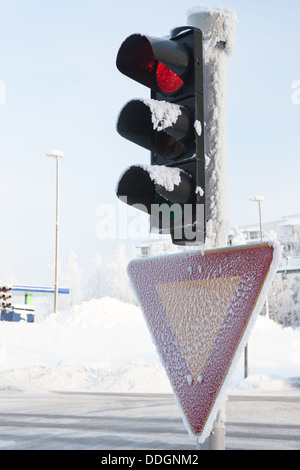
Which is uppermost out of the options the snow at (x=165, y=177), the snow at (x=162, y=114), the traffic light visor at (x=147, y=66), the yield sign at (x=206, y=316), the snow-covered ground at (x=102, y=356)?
the traffic light visor at (x=147, y=66)

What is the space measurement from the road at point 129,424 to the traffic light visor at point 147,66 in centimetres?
521

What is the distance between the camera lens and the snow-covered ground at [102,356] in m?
18.7

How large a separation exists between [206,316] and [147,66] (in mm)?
1472

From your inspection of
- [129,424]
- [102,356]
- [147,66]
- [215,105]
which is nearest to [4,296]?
[102,356]

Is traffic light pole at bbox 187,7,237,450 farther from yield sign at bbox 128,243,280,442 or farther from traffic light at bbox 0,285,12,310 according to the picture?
traffic light at bbox 0,285,12,310

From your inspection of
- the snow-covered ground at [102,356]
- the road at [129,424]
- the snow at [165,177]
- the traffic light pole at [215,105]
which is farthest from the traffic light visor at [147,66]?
the snow-covered ground at [102,356]

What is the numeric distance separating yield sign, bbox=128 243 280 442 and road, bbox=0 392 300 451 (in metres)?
4.77

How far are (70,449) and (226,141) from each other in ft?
18.4

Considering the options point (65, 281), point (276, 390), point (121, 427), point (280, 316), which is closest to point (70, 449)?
point (121, 427)

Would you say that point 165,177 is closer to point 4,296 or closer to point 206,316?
point 206,316

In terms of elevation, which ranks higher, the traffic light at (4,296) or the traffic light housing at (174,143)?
the traffic light housing at (174,143)

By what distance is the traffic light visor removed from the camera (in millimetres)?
2951

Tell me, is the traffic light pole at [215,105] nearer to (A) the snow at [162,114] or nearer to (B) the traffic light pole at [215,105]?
(B) the traffic light pole at [215,105]

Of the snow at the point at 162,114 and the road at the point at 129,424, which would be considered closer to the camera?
the snow at the point at 162,114
